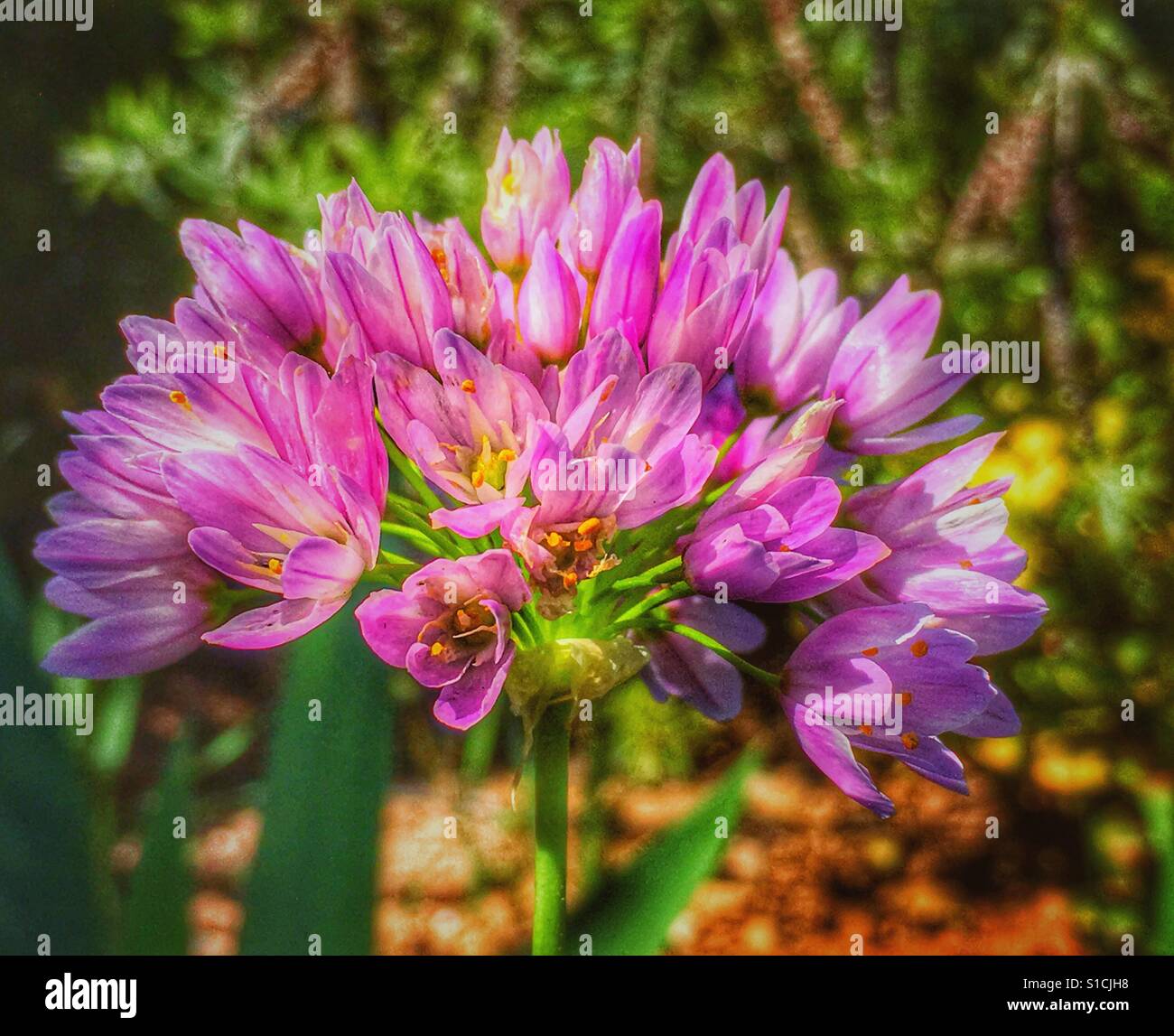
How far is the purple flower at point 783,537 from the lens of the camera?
1.55 ft

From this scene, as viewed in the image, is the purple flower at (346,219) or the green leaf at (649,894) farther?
the green leaf at (649,894)

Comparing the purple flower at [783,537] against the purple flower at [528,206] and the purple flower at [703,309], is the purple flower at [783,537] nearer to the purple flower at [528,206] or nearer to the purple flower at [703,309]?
the purple flower at [703,309]

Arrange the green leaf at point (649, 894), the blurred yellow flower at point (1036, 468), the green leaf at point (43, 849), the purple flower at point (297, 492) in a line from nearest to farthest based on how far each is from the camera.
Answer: the purple flower at point (297, 492) → the green leaf at point (649, 894) → the green leaf at point (43, 849) → the blurred yellow flower at point (1036, 468)

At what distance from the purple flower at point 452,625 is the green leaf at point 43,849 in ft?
1.50

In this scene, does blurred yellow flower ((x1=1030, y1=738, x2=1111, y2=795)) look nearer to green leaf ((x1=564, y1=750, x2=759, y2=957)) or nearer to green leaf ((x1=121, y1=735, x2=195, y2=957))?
green leaf ((x1=564, y1=750, x2=759, y2=957))

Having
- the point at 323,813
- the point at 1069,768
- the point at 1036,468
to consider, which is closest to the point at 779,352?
the point at 323,813

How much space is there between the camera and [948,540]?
549 millimetres

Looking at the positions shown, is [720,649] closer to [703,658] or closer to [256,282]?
[703,658]

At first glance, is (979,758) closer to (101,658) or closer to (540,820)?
(540,820)

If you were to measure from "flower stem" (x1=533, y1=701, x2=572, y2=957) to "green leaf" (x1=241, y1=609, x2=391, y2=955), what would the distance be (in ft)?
0.67

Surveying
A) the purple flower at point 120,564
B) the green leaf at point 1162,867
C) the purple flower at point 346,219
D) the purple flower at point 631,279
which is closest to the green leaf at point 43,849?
the purple flower at point 120,564

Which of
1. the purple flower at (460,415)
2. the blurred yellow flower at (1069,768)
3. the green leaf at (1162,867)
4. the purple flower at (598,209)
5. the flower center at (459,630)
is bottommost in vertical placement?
the green leaf at (1162,867)

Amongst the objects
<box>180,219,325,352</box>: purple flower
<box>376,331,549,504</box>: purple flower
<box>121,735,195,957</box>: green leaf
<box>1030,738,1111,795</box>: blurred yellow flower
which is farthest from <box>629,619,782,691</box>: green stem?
<box>1030,738,1111,795</box>: blurred yellow flower
